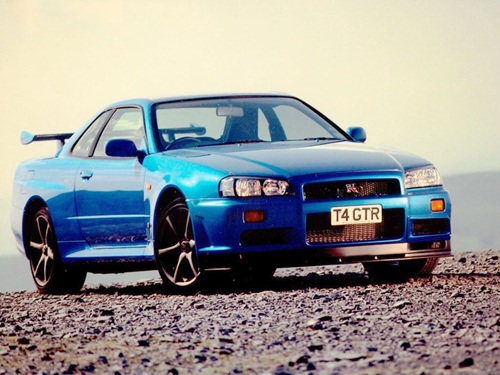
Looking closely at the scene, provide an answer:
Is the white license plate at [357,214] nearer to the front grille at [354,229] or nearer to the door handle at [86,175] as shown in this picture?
the front grille at [354,229]

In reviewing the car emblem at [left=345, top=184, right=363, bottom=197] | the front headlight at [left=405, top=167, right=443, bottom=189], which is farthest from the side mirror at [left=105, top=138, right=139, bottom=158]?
the front headlight at [left=405, top=167, right=443, bottom=189]

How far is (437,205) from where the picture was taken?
32.7 feet

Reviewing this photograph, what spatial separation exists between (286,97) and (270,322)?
13.1 ft

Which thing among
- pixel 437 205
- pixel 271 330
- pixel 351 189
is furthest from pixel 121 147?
pixel 271 330

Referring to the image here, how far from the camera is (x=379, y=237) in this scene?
9617 mm

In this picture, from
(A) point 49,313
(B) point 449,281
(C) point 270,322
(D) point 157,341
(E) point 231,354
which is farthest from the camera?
(B) point 449,281

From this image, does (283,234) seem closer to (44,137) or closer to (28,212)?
(28,212)

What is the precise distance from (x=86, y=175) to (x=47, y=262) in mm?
1096

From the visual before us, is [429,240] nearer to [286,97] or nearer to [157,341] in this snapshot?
[286,97]

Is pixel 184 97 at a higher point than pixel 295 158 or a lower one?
higher

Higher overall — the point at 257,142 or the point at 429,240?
the point at 257,142

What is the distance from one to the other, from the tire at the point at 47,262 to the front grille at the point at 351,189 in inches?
114

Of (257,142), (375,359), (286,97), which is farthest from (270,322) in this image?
(286,97)

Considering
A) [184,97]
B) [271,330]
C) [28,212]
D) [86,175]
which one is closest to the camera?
[271,330]
